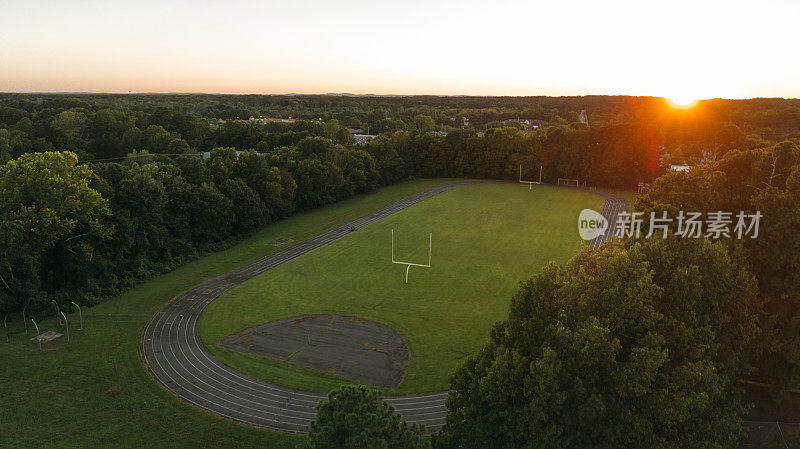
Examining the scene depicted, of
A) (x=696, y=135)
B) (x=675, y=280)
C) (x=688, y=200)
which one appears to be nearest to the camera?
(x=675, y=280)

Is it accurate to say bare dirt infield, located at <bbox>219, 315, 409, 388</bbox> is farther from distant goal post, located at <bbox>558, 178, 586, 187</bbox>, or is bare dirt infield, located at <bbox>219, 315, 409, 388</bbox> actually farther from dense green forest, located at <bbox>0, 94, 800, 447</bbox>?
distant goal post, located at <bbox>558, 178, 586, 187</bbox>

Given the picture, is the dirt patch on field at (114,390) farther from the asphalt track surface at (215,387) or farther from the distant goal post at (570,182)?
the distant goal post at (570,182)

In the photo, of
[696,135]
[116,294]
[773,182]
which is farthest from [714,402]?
[696,135]

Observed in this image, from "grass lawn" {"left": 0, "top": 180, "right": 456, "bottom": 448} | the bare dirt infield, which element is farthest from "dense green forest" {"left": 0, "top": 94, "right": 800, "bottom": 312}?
the bare dirt infield

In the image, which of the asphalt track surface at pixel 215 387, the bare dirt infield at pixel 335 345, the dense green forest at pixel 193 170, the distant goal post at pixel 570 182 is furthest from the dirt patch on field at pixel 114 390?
the distant goal post at pixel 570 182

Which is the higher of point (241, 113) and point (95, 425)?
point (241, 113)

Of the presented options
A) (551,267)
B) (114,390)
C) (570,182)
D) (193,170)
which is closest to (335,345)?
(114,390)

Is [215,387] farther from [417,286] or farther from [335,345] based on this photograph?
[417,286]

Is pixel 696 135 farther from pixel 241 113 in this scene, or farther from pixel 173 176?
pixel 241 113
